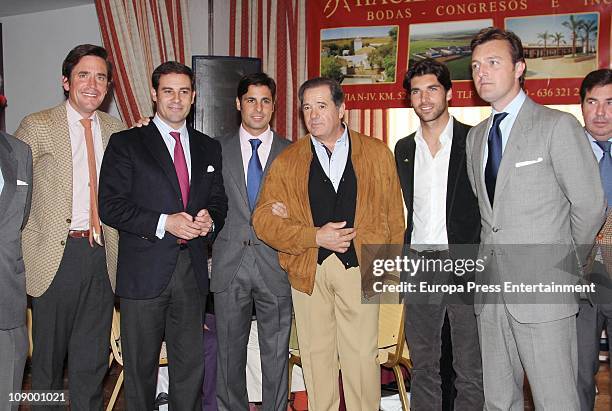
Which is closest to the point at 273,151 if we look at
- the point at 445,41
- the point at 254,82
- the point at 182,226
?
the point at 254,82

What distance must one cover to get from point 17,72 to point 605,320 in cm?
656

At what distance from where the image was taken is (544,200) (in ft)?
8.73

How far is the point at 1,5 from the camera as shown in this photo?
6707mm

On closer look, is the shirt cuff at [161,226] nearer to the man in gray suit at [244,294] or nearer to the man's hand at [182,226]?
the man's hand at [182,226]

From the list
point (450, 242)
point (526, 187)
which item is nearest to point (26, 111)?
point (450, 242)

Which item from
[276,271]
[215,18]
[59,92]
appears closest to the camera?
[276,271]

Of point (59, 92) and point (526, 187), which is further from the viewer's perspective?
point (59, 92)

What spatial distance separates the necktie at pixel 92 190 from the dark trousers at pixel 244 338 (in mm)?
740

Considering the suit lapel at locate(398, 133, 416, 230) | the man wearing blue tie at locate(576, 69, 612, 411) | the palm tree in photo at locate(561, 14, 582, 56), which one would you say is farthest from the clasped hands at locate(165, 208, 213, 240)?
the palm tree in photo at locate(561, 14, 582, 56)

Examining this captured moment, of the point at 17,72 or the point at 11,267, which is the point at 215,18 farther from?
the point at 11,267

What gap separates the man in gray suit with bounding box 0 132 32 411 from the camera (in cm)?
272

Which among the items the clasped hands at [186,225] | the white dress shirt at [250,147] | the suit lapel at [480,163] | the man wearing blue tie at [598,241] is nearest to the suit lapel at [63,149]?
the clasped hands at [186,225]

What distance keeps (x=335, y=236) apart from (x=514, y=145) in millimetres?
946

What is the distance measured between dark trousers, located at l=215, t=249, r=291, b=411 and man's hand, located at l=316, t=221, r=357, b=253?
528 mm
